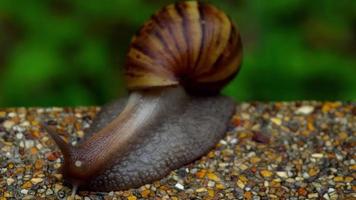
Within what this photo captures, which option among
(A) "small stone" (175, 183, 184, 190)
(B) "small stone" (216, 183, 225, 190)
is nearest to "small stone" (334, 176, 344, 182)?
(B) "small stone" (216, 183, 225, 190)

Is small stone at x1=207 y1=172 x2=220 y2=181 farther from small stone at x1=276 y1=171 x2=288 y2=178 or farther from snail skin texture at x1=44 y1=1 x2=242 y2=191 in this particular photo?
small stone at x1=276 y1=171 x2=288 y2=178

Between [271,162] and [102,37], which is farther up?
[102,37]

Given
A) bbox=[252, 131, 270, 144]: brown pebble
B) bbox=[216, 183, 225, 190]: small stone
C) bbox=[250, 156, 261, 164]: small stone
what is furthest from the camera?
bbox=[252, 131, 270, 144]: brown pebble

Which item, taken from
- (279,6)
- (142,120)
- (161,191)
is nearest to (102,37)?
(279,6)

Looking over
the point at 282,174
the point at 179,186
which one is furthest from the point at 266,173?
the point at 179,186

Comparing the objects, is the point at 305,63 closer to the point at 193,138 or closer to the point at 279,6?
the point at 279,6

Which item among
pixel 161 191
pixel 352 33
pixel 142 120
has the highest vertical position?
pixel 352 33

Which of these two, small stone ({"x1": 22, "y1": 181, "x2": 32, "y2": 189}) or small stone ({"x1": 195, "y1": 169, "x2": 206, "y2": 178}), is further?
small stone ({"x1": 195, "y1": 169, "x2": 206, "y2": 178})

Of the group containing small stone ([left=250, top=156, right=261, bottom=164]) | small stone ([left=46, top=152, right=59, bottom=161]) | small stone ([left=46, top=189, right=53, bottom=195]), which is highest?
small stone ([left=250, top=156, right=261, bottom=164])
